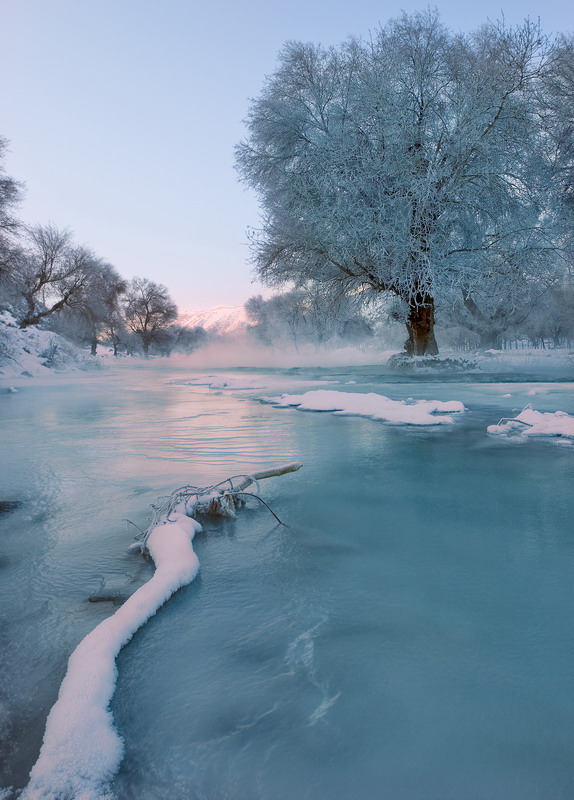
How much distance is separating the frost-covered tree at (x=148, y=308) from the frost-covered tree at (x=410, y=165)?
4264cm

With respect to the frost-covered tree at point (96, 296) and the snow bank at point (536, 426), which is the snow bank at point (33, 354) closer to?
the frost-covered tree at point (96, 296)

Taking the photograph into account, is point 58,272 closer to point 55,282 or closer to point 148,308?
point 55,282

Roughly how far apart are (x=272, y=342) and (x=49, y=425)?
60253mm

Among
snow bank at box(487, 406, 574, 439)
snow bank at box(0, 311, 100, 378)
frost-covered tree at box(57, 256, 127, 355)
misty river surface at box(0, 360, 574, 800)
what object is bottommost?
misty river surface at box(0, 360, 574, 800)

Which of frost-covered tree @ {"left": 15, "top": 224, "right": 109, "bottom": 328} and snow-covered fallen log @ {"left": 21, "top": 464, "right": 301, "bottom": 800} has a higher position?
frost-covered tree @ {"left": 15, "top": 224, "right": 109, "bottom": 328}

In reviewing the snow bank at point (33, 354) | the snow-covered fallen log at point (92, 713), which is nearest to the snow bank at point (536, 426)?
the snow-covered fallen log at point (92, 713)

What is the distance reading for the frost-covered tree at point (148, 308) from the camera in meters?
58.3

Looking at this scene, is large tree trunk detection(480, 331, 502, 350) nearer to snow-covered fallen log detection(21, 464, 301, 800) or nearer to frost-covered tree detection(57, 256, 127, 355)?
frost-covered tree detection(57, 256, 127, 355)

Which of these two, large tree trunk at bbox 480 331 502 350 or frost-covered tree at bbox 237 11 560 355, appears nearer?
frost-covered tree at bbox 237 11 560 355

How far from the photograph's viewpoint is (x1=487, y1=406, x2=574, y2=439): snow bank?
615 cm

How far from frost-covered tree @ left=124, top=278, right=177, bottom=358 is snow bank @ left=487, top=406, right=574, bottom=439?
53721 mm

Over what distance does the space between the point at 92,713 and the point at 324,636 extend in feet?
2.63

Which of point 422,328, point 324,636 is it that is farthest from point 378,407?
point 422,328

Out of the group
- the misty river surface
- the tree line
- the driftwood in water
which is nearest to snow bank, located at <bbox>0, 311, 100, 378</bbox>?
the tree line
